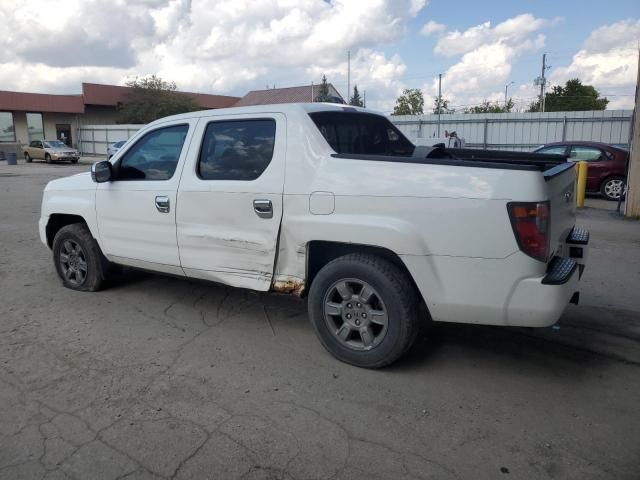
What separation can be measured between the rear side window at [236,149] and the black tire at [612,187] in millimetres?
12450

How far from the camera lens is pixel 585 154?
14125mm

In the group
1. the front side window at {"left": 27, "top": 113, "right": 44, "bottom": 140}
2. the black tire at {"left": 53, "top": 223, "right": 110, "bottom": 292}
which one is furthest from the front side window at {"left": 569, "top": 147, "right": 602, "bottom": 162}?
the front side window at {"left": 27, "top": 113, "right": 44, "bottom": 140}

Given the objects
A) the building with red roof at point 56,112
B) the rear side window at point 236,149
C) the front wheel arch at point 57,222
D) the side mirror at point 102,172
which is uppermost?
the building with red roof at point 56,112

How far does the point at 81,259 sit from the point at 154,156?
1.59 metres

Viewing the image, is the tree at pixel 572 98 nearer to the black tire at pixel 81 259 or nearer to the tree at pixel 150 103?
the tree at pixel 150 103

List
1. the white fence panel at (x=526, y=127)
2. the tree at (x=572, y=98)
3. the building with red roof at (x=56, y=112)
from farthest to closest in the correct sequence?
the tree at (x=572, y=98) < the building with red roof at (x=56, y=112) < the white fence panel at (x=526, y=127)

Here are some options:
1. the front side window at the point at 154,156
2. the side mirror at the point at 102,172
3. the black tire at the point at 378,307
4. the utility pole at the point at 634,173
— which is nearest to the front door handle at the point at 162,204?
the front side window at the point at 154,156

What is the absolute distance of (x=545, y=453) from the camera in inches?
111

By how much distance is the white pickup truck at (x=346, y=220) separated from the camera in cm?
319

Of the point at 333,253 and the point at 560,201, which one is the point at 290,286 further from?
the point at 560,201

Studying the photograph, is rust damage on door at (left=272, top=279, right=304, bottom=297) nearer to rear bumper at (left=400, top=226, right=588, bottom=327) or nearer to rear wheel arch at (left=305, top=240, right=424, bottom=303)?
rear wheel arch at (left=305, top=240, right=424, bottom=303)

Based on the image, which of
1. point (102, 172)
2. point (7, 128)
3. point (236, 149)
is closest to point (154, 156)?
point (102, 172)

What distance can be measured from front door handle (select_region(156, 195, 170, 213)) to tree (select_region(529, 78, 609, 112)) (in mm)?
65750

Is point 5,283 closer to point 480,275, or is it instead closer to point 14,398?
point 14,398
